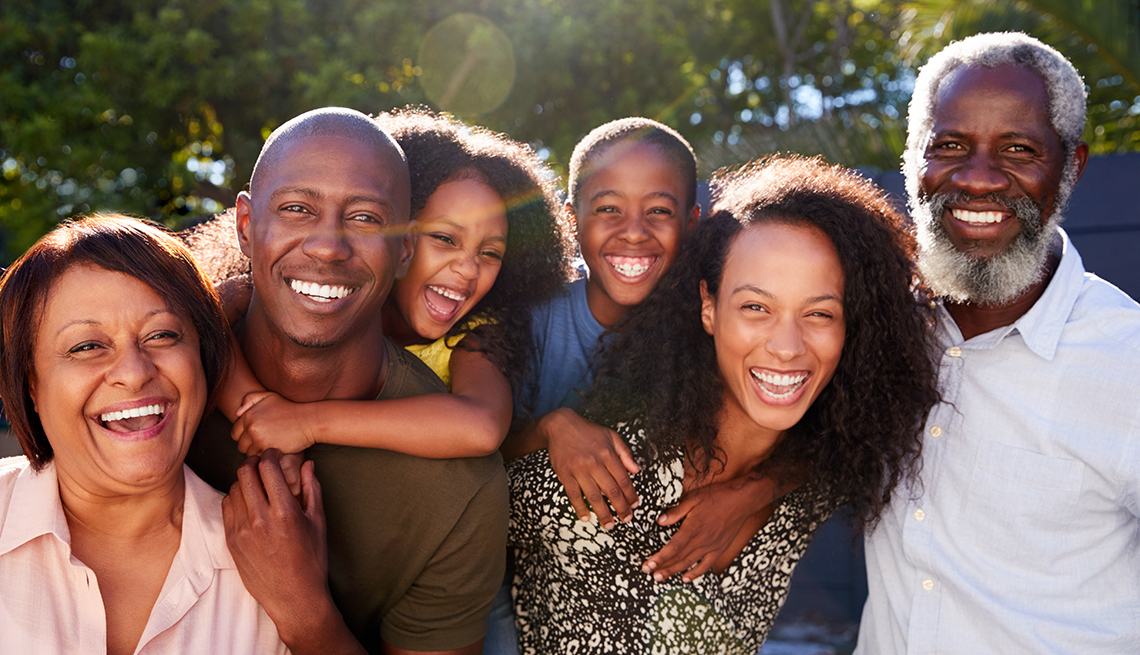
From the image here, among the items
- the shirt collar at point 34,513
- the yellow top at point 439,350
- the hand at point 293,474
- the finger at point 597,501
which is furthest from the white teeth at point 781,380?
the shirt collar at point 34,513

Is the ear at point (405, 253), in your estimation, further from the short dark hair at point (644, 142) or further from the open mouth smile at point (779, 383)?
the open mouth smile at point (779, 383)

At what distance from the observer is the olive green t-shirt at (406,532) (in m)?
2.41

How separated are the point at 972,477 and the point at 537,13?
26.1ft

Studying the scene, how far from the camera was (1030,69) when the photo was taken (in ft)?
8.62

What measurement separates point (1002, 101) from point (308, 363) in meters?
2.36

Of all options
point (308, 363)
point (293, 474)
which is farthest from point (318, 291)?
point (293, 474)

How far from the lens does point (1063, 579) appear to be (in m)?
2.45

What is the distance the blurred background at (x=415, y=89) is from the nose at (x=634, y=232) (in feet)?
9.63

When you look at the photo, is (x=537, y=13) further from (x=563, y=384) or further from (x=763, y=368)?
(x=763, y=368)

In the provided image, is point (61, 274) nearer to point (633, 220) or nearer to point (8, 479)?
point (8, 479)

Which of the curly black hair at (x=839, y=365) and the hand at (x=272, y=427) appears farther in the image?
the curly black hair at (x=839, y=365)

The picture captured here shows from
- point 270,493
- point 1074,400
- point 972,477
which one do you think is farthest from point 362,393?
point 1074,400

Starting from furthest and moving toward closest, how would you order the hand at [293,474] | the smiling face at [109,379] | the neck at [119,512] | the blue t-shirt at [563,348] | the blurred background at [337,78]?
1. the blurred background at [337,78]
2. the blue t-shirt at [563,348]
3. the hand at [293,474]
4. the neck at [119,512]
5. the smiling face at [109,379]

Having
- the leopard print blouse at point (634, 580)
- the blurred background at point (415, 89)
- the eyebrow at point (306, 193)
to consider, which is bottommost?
the leopard print blouse at point (634, 580)
